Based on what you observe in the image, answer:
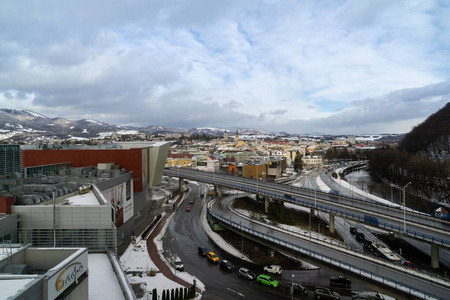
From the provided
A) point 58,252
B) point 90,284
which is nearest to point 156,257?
point 90,284

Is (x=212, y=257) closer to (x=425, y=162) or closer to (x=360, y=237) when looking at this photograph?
(x=360, y=237)

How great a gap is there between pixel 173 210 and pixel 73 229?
22.3 meters

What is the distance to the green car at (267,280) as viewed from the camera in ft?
55.0

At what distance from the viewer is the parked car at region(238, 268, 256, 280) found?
58.0 feet

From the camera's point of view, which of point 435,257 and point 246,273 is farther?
point 435,257

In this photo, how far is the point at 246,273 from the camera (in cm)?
1791

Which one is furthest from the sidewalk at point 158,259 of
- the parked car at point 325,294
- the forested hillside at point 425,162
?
the forested hillside at point 425,162

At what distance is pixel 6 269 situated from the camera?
780 centimetres

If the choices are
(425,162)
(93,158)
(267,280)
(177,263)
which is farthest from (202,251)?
(425,162)

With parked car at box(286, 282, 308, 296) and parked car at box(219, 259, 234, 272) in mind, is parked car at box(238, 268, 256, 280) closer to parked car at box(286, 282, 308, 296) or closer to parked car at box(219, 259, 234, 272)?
parked car at box(219, 259, 234, 272)

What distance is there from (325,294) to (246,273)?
15.6ft

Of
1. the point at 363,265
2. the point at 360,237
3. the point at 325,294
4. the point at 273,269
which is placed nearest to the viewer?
the point at 325,294

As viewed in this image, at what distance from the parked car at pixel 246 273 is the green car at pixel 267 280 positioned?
0.54m

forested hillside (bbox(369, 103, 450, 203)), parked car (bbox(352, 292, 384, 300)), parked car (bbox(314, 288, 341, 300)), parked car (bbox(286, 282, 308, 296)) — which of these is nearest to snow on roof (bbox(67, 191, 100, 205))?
parked car (bbox(286, 282, 308, 296))
